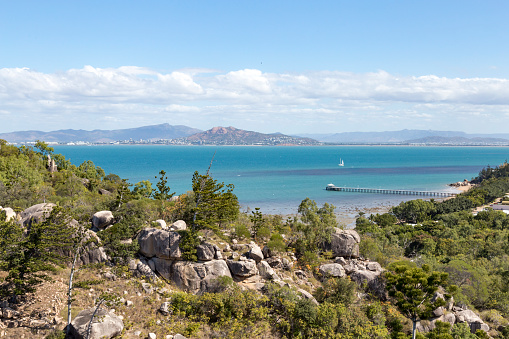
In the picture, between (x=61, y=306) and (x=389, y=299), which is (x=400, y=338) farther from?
(x=61, y=306)

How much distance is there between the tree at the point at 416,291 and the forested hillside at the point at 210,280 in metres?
0.09

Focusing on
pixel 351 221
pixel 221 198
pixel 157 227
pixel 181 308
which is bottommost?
pixel 351 221

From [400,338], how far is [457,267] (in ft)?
54.8

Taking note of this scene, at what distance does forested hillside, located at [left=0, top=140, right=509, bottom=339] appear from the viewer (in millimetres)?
19656

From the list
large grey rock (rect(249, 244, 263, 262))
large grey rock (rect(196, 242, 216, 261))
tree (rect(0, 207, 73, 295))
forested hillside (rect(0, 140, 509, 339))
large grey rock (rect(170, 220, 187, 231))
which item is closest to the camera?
tree (rect(0, 207, 73, 295))

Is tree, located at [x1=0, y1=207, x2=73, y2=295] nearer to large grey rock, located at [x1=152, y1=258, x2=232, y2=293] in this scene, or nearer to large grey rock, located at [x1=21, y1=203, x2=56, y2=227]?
large grey rock, located at [x1=21, y1=203, x2=56, y2=227]

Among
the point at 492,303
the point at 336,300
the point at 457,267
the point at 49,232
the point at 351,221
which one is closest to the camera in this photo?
the point at 49,232

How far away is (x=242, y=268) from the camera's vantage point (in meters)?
25.8

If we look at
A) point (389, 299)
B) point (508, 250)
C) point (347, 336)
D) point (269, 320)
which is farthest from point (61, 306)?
point (508, 250)

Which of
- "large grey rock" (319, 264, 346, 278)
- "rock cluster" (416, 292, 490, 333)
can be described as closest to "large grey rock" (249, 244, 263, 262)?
"large grey rock" (319, 264, 346, 278)

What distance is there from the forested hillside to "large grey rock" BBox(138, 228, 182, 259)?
0.07 metres

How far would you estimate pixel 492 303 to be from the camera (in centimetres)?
3105

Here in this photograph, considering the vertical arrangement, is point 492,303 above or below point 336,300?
below

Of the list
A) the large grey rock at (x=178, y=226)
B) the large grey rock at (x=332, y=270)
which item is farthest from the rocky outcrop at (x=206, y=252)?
the large grey rock at (x=332, y=270)
